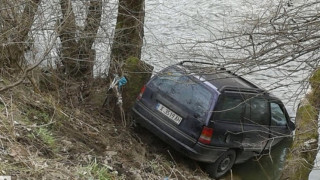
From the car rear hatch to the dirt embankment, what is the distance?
0.57 m

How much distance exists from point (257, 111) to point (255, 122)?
0.73ft

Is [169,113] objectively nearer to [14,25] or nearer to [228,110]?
[228,110]

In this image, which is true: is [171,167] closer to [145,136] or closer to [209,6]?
[145,136]

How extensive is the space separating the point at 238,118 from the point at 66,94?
10.4 ft

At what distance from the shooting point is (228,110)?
805 cm

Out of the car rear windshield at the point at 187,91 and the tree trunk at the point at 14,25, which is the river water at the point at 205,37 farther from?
the tree trunk at the point at 14,25

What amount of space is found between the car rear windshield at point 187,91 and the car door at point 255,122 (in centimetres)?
95

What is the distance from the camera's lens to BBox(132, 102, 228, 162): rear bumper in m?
8.00

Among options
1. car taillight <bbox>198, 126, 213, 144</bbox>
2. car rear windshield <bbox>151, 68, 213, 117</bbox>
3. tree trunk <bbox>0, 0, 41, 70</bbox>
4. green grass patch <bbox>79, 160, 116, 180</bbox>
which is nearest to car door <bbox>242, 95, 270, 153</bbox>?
car taillight <bbox>198, 126, 213, 144</bbox>

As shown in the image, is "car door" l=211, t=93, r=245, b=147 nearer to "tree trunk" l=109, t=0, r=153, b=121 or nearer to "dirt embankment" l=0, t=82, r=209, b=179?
"dirt embankment" l=0, t=82, r=209, b=179

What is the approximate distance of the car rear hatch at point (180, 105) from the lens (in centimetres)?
794

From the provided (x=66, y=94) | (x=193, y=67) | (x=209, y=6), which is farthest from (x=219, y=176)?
(x=209, y=6)

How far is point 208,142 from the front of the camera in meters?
8.00

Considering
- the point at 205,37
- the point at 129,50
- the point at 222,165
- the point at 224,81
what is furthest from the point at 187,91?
the point at 205,37
